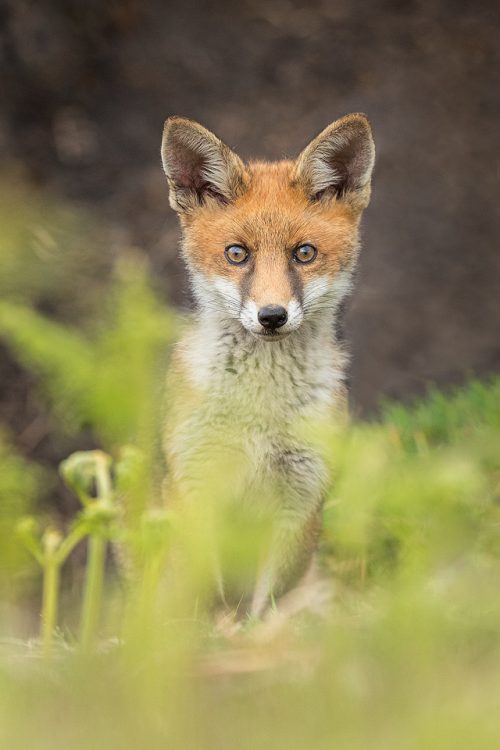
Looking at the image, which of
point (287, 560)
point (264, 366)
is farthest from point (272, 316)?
point (287, 560)

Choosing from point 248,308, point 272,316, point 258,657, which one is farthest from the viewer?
point 248,308

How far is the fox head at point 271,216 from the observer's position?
4.41 metres

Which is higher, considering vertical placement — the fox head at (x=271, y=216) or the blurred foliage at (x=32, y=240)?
the blurred foliage at (x=32, y=240)

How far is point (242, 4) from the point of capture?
9.83 meters

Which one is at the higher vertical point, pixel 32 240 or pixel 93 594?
pixel 32 240

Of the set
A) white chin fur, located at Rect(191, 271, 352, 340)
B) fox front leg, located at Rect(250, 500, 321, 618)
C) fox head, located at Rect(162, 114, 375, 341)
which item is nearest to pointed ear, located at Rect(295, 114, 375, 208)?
fox head, located at Rect(162, 114, 375, 341)

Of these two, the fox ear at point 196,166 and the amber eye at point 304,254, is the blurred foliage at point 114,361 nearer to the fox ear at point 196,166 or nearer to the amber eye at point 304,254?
the amber eye at point 304,254

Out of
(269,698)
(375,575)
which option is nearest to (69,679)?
(269,698)

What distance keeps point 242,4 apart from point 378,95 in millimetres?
1708

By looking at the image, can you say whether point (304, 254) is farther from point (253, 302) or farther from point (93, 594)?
point (93, 594)

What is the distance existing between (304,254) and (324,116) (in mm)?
5541

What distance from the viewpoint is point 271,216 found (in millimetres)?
4508

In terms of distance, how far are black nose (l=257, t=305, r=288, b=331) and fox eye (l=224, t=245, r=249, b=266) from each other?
1.37 feet

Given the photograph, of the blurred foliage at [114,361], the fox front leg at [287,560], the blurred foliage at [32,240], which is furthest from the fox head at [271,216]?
the blurred foliage at [114,361]
